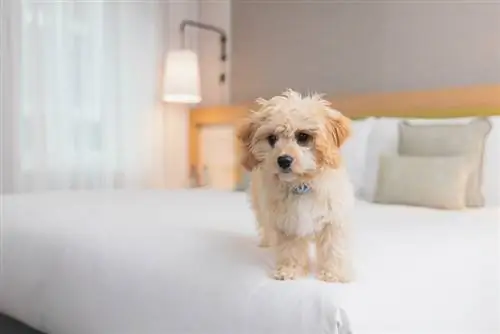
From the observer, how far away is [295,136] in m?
1.14

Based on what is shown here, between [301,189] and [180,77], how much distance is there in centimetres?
253

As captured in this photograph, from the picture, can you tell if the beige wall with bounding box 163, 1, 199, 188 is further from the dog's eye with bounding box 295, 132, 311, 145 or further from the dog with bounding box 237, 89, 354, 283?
the dog's eye with bounding box 295, 132, 311, 145

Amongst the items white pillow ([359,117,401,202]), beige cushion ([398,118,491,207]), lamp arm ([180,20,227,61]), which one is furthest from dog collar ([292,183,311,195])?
lamp arm ([180,20,227,61])

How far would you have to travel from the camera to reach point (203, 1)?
162 inches

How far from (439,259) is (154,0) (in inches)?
117

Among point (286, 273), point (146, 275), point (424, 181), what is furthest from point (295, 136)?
point (424, 181)

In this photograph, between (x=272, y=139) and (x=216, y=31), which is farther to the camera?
(x=216, y=31)

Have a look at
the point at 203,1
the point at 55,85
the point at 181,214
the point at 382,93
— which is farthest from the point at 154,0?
the point at 181,214

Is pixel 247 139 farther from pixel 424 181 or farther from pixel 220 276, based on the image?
pixel 424 181

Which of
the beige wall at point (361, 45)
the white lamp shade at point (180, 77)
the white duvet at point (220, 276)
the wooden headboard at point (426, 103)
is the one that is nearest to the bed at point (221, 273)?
the white duvet at point (220, 276)

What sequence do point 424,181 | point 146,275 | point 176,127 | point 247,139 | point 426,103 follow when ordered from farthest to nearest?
1. point 176,127
2. point 426,103
3. point 424,181
4. point 146,275
5. point 247,139

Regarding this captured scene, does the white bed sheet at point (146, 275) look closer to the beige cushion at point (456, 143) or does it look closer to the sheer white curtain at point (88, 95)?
the beige cushion at point (456, 143)

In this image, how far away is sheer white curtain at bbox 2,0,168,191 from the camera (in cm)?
314

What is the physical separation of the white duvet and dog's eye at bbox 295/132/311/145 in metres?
0.29
